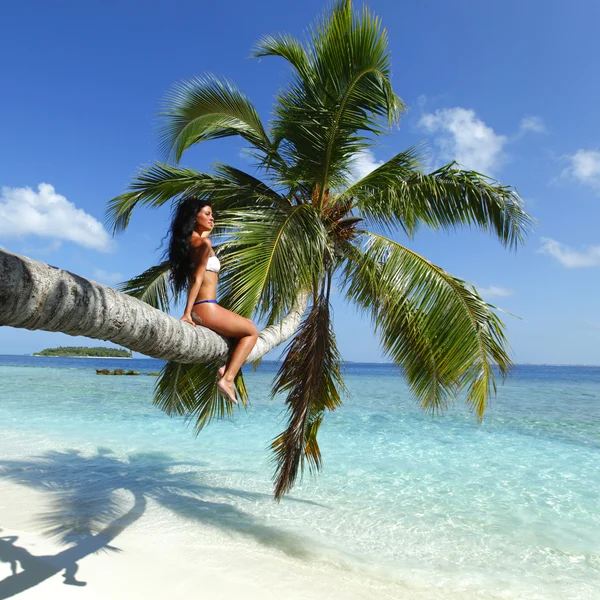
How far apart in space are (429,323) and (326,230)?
183 centimetres

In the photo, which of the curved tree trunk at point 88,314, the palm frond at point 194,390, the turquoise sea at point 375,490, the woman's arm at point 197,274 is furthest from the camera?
the palm frond at point 194,390

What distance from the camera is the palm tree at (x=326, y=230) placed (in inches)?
196

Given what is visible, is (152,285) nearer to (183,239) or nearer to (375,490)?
(183,239)

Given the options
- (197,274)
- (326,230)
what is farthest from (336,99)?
(197,274)

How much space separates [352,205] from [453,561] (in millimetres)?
4666

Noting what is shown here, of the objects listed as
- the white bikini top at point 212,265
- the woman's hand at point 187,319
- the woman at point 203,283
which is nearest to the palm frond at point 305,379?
the woman at point 203,283

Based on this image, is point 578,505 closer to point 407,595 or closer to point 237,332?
point 407,595

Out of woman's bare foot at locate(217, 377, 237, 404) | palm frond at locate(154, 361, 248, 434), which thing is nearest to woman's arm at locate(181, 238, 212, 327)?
woman's bare foot at locate(217, 377, 237, 404)

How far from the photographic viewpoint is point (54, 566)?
455 cm

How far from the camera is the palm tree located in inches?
196

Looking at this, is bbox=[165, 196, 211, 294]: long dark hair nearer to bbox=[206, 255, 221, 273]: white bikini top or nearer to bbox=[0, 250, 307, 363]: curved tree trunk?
bbox=[206, 255, 221, 273]: white bikini top

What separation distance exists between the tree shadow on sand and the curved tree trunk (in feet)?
9.30

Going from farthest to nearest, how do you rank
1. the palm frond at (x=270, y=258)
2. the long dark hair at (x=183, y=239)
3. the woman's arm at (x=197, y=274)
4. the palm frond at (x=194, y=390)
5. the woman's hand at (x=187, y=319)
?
the palm frond at (x=194, y=390) < the palm frond at (x=270, y=258) < the long dark hair at (x=183, y=239) < the woman's arm at (x=197, y=274) < the woman's hand at (x=187, y=319)

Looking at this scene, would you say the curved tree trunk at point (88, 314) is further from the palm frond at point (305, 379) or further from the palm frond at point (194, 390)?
the palm frond at point (194, 390)
